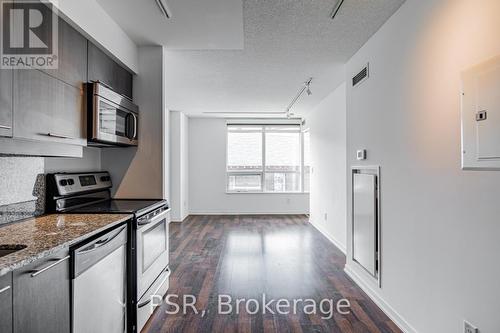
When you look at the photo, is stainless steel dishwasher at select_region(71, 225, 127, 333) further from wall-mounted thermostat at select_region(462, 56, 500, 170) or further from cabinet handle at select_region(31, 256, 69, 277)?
wall-mounted thermostat at select_region(462, 56, 500, 170)

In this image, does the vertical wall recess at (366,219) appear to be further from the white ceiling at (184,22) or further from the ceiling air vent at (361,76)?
the white ceiling at (184,22)

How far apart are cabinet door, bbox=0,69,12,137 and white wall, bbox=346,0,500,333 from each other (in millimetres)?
2441

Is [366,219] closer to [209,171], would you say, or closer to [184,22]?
[184,22]

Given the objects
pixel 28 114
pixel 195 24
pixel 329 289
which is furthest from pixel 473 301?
pixel 195 24

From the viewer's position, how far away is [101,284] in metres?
1.71

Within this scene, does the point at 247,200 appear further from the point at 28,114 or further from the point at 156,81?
the point at 28,114

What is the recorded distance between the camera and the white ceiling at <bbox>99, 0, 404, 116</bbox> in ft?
7.66

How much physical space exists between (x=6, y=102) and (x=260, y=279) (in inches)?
109

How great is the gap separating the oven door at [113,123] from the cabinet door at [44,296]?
1.14 metres

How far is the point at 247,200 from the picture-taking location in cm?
765

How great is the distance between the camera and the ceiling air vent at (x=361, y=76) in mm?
2928

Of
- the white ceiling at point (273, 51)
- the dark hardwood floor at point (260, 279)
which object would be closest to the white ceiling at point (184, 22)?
the white ceiling at point (273, 51)

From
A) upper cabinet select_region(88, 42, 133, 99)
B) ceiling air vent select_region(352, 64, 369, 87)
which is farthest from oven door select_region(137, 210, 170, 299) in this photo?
ceiling air vent select_region(352, 64, 369, 87)

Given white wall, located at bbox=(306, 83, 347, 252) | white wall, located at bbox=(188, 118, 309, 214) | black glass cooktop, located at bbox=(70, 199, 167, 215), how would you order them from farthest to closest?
white wall, located at bbox=(188, 118, 309, 214), white wall, located at bbox=(306, 83, 347, 252), black glass cooktop, located at bbox=(70, 199, 167, 215)
